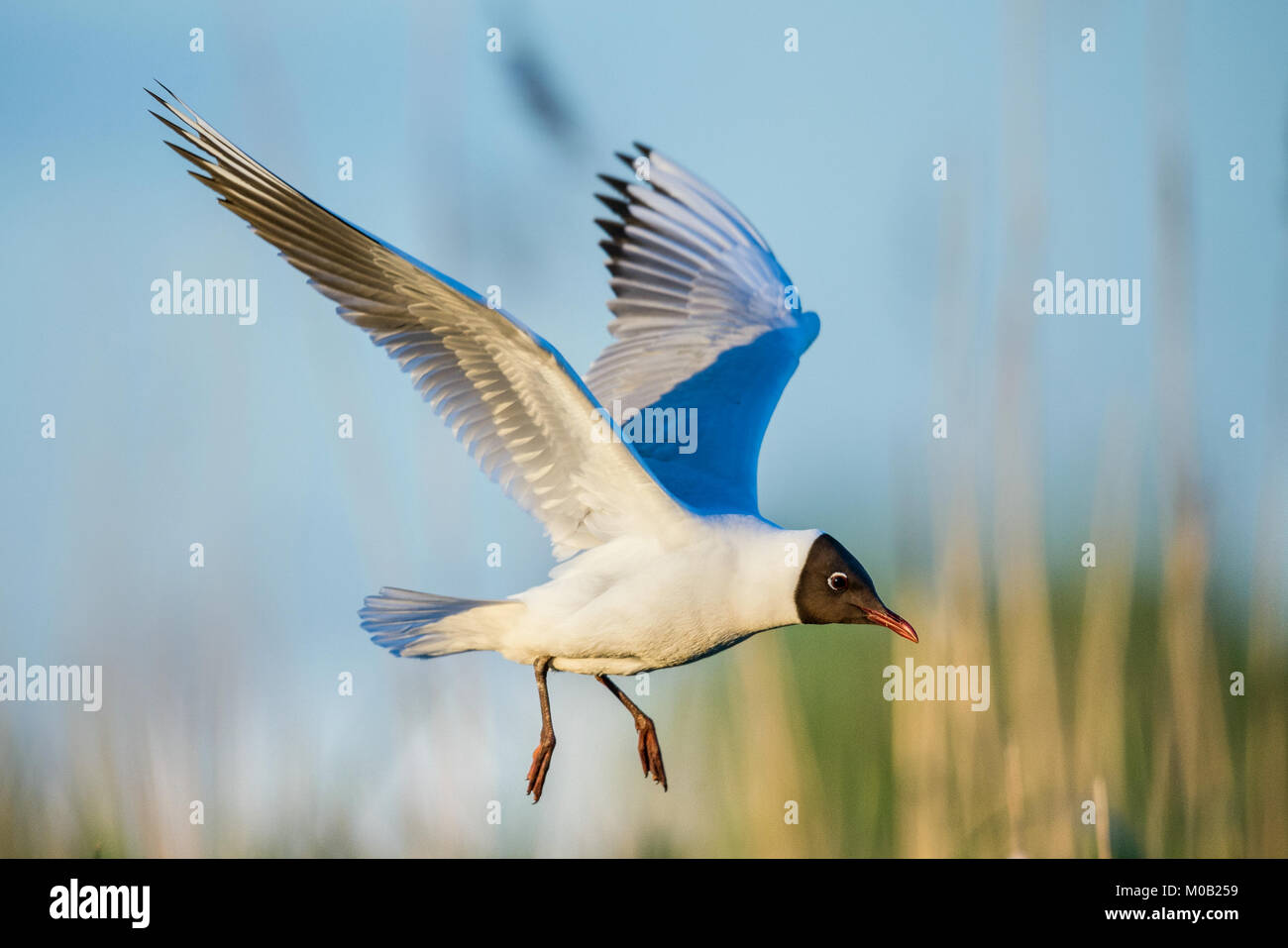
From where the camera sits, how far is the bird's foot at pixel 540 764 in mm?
3715

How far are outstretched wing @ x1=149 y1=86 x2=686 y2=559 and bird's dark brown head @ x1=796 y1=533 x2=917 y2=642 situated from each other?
390mm

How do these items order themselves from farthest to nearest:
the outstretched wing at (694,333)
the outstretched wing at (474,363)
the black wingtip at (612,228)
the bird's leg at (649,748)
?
1. the black wingtip at (612,228)
2. the outstretched wing at (694,333)
3. the bird's leg at (649,748)
4. the outstretched wing at (474,363)

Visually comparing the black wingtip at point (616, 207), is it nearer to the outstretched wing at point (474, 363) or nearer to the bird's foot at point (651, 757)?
the outstretched wing at point (474, 363)

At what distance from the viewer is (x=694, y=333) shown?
4.82 meters

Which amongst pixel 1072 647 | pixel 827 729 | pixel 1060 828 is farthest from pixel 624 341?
pixel 1060 828

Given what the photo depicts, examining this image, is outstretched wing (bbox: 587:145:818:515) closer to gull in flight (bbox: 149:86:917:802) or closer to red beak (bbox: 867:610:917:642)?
gull in flight (bbox: 149:86:917:802)

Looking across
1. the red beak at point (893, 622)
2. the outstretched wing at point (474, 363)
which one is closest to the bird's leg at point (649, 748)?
the outstretched wing at point (474, 363)

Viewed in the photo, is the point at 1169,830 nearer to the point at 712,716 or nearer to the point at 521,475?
the point at 712,716

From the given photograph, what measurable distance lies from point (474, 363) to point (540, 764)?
107cm

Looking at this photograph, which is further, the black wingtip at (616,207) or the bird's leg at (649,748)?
the black wingtip at (616,207)

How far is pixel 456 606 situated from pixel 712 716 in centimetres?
88

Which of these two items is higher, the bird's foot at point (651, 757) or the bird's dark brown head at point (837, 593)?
the bird's dark brown head at point (837, 593)

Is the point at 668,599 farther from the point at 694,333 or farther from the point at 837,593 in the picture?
the point at 694,333

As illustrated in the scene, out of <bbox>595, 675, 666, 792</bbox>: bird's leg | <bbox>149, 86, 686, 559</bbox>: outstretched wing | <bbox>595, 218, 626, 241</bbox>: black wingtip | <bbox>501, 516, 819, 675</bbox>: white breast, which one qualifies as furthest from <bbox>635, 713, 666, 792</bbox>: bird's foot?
<bbox>595, 218, 626, 241</bbox>: black wingtip
